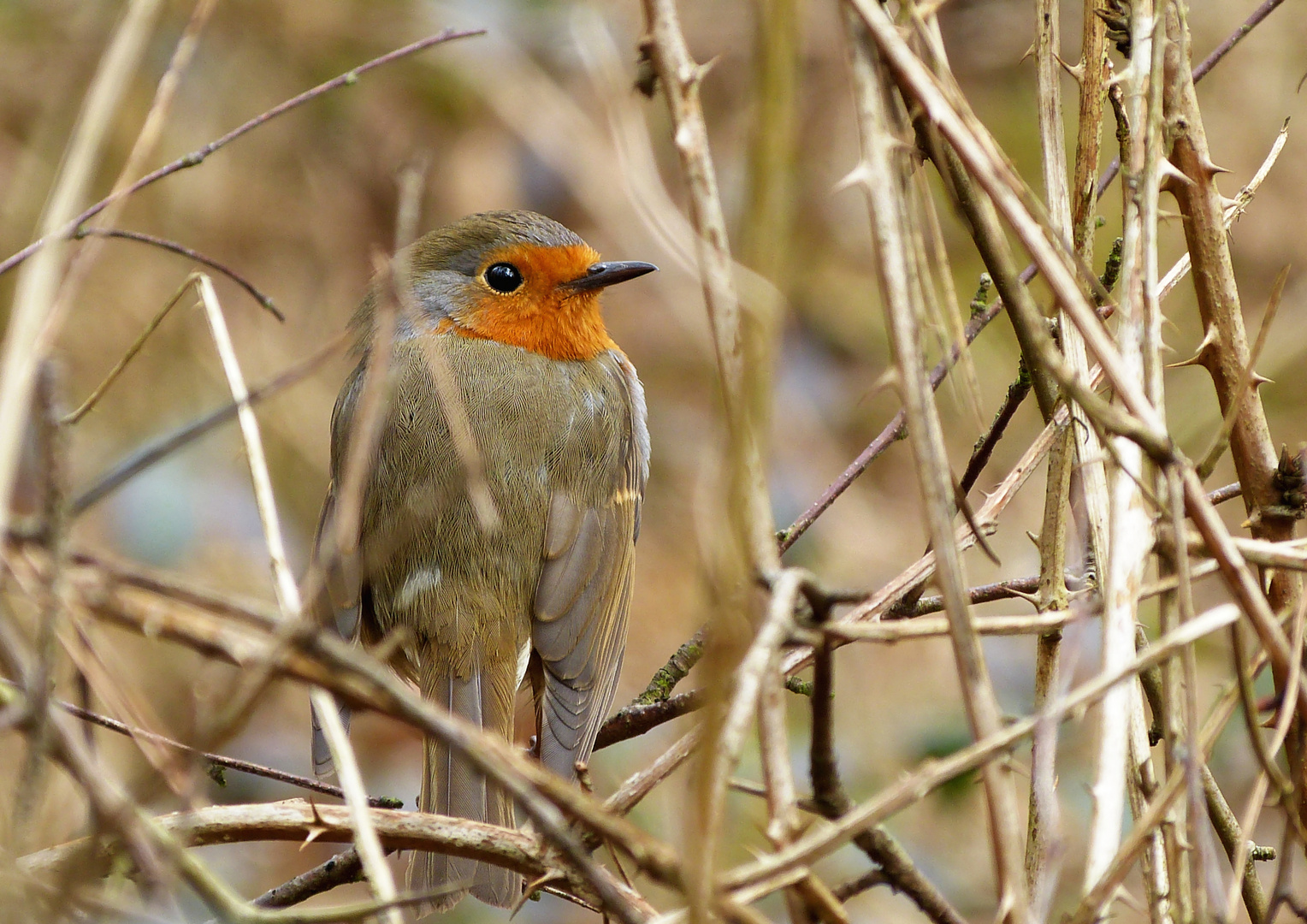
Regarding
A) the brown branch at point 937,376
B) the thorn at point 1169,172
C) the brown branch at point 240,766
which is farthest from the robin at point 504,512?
the thorn at point 1169,172

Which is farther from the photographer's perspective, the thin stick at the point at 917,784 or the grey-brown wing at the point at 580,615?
the grey-brown wing at the point at 580,615

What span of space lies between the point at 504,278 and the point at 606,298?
2.75m

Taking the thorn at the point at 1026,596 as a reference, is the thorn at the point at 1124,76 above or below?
above

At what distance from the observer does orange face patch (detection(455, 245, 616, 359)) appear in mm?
3779

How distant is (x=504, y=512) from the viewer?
131 inches

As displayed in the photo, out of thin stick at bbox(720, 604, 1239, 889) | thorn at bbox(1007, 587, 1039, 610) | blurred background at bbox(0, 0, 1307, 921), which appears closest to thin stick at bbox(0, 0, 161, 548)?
thin stick at bbox(720, 604, 1239, 889)

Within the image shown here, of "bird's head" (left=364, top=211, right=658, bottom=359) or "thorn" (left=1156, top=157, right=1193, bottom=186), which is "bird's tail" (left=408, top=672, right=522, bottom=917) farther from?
"thorn" (left=1156, top=157, right=1193, bottom=186)

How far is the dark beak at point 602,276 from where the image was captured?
377 cm

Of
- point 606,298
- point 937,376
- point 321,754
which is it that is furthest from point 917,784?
point 606,298

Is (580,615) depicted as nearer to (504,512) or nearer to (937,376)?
(504,512)

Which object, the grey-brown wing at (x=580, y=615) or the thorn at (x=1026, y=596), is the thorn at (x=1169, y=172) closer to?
the thorn at (x=1026, y=596)

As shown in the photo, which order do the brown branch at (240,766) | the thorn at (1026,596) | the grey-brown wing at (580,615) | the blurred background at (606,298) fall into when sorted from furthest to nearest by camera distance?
1. the blurred background at (606,298)
2. the grey-brown wing at (580,615)
3. the thorn at (1026,596)
4. the brown branch at (240,766)

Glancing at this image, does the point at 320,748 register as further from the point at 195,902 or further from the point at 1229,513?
the point at 1229,513

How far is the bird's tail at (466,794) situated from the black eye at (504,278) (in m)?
1.23
